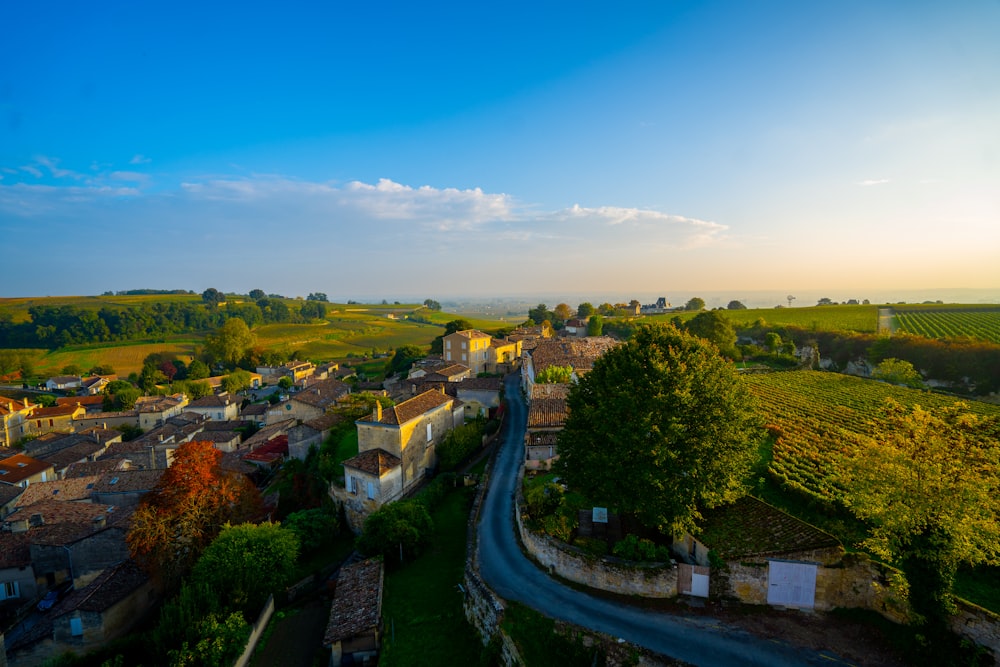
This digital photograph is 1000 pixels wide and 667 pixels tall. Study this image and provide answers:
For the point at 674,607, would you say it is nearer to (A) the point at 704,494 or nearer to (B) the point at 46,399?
(A) the point at 704,494

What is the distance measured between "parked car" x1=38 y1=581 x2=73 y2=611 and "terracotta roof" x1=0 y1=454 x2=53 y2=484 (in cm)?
1985

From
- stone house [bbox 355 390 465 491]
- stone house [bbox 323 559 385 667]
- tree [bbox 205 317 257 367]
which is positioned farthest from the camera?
tree [bbox 205 317 257 367]

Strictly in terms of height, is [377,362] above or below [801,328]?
below

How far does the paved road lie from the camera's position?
14.4 meters

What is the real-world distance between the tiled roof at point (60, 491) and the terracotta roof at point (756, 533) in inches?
1801

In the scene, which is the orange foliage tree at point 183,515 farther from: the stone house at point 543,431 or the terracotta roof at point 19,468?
the terracotta roof at point 19,468

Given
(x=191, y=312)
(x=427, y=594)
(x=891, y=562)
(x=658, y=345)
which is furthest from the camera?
(x=191, y=312)

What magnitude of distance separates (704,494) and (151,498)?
3120cm

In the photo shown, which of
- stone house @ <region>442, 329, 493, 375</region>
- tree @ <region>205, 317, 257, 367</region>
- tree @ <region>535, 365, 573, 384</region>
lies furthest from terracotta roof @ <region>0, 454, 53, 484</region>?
tree @ <region>205, 317, 257, 367</region>

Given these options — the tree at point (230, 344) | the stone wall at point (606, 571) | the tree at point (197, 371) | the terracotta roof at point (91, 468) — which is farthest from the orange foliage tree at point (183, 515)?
the tree at point (230, 344)

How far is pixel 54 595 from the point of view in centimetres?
2911

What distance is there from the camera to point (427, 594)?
867 inches

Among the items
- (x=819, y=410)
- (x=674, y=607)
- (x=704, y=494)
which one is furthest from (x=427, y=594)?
(x=819, y=410)

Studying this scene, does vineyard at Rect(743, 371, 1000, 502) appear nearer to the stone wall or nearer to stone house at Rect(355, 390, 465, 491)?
the stone wall
